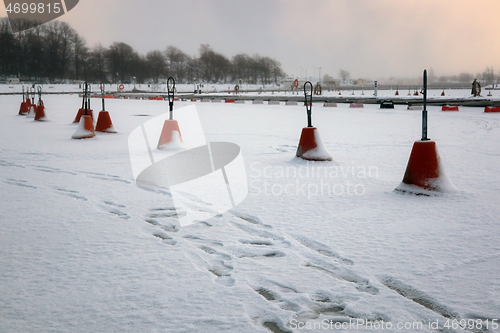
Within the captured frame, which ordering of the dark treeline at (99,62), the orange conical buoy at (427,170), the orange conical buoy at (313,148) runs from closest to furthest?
the orange conical buoy at (427,170), the orange conical buoy at (313,148), the dark treeline at (99,62)

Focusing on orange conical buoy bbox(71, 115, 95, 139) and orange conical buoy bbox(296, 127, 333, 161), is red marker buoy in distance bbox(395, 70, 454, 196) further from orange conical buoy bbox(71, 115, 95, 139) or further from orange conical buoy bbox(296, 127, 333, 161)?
orange conical buoy bbox(71, 115, 95, 139)

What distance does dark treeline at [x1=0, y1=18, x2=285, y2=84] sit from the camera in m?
115

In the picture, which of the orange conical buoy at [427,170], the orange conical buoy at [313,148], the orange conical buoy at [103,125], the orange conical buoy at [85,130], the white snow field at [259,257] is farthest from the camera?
the orange conical buoy at [103,125]

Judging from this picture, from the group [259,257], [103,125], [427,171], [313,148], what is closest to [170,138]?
[313,148]

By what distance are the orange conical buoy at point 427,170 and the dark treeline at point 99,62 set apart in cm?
10138

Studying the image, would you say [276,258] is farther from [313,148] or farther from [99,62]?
[99,62]

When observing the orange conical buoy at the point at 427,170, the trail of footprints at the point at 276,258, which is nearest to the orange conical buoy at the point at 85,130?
the trail of footprints at the point at 276,258

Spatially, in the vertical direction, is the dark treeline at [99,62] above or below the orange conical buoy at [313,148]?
above

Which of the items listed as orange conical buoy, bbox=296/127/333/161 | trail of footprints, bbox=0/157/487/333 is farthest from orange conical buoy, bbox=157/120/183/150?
trail of footprints, bbox=0/157/487/333

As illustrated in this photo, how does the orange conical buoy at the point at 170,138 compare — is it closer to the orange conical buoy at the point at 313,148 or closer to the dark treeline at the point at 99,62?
the orange conical buoy at the point at 313,148

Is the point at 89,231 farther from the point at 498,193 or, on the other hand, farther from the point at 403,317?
the point at 498,193

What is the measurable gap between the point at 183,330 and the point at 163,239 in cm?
160

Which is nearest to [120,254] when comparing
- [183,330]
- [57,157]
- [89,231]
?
[89,231]

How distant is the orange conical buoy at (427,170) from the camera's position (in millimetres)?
5539
